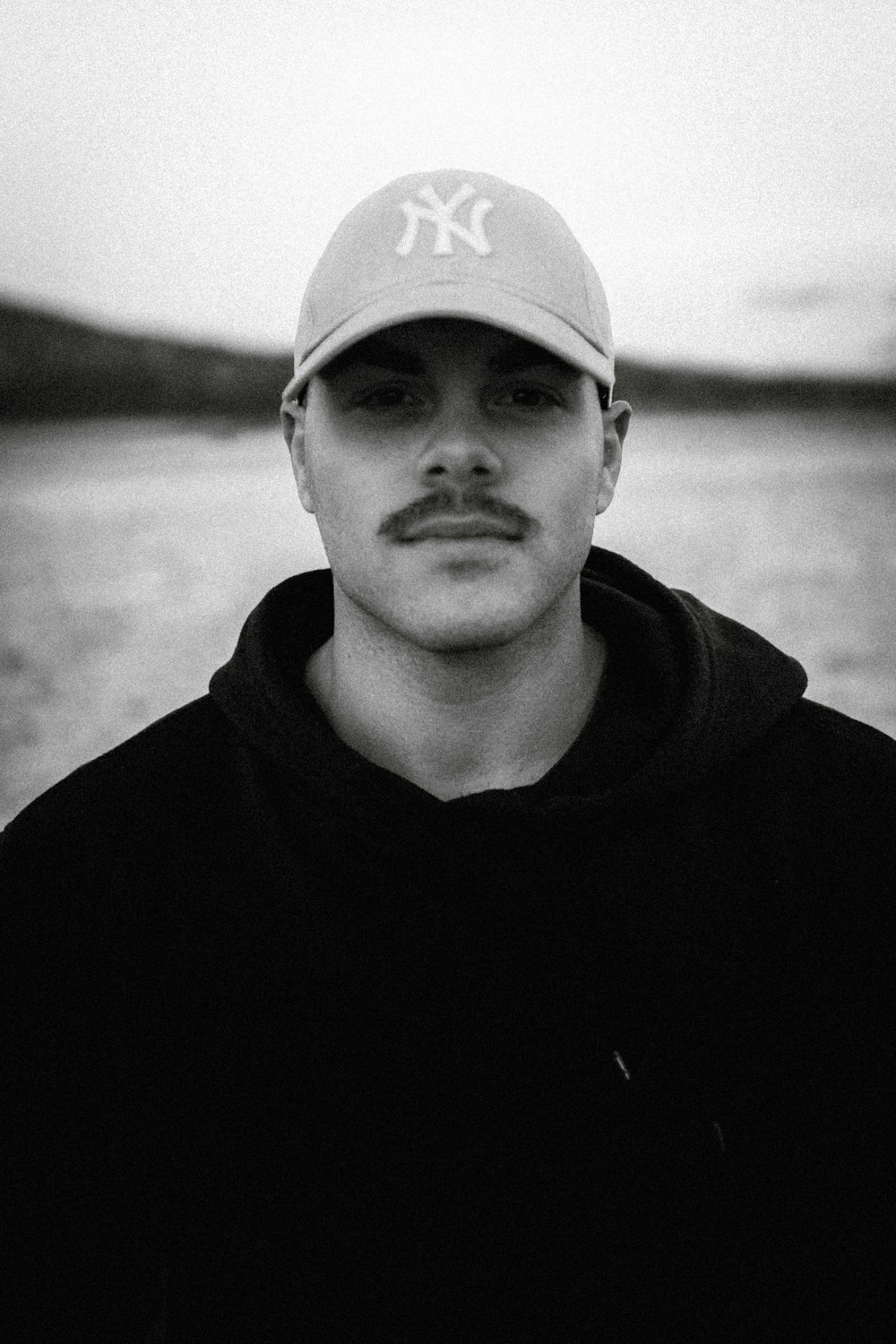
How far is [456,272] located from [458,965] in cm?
71

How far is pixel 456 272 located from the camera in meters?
1.21

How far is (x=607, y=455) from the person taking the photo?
141cm

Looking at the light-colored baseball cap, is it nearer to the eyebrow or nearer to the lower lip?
the eyebrow

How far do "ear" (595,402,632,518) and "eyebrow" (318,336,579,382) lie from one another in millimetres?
164

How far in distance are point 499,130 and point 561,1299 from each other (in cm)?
151

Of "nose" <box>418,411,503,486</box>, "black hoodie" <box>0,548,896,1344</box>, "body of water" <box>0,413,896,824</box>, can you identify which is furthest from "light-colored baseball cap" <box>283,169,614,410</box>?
"body of water" <box>0,413,896,824</box>

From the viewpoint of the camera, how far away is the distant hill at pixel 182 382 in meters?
1.74

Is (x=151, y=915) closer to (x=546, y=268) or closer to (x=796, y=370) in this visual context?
(x=546, y=268)

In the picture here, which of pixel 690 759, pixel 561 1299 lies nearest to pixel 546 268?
pixel 690 759

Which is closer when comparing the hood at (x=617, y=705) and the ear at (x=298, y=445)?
the hood at (x=617, y=705)

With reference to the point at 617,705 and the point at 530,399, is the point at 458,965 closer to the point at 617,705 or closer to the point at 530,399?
the point at 617,705

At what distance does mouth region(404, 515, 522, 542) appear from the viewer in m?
1.20

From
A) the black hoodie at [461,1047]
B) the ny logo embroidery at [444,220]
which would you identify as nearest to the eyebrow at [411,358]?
the ny logo embroidery at [444,220]

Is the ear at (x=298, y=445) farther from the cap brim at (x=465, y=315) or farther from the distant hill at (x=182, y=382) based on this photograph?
the distant hill at (x=182, y=382)
